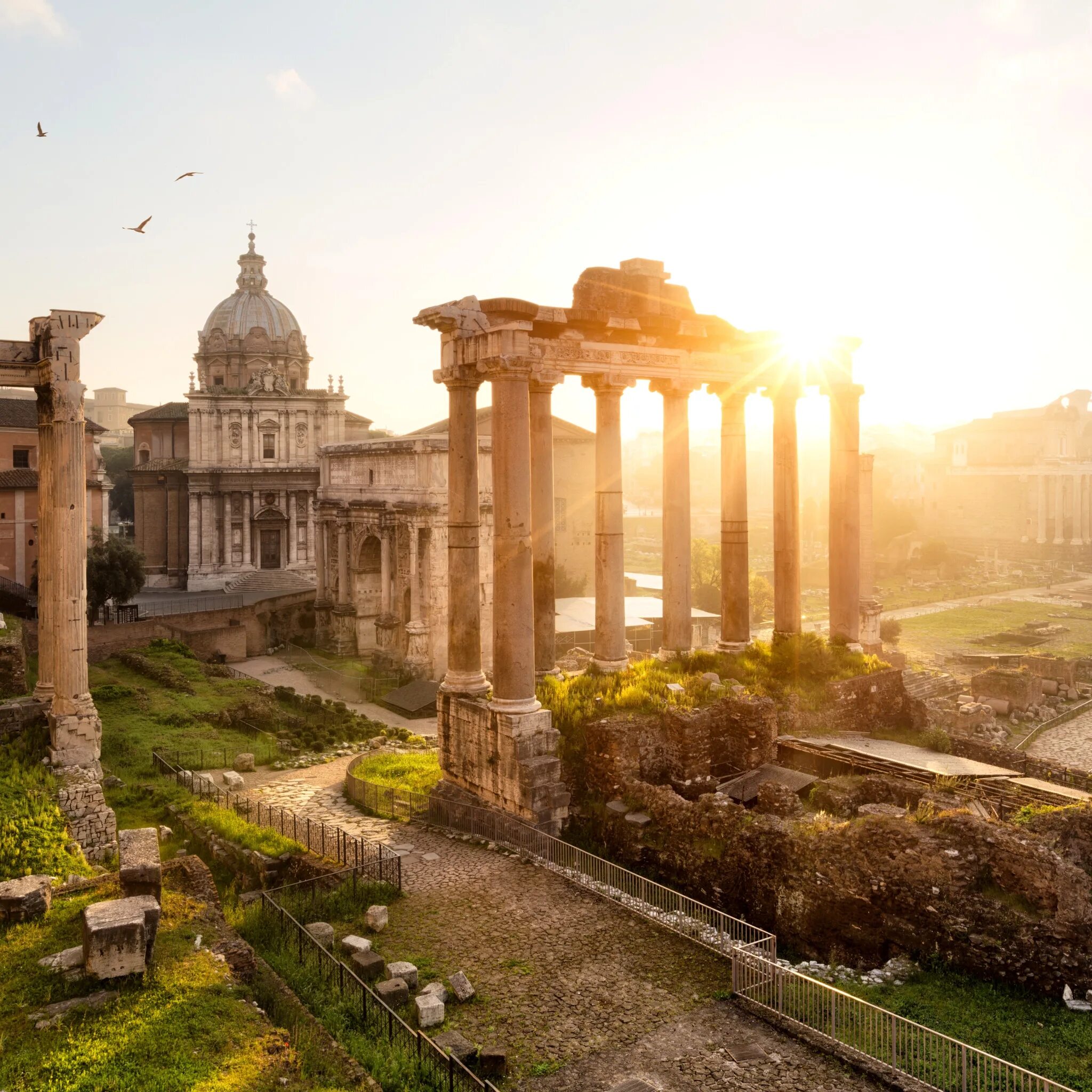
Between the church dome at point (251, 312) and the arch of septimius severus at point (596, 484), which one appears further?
the church dome at point (251, 312)

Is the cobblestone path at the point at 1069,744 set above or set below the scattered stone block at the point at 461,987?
below

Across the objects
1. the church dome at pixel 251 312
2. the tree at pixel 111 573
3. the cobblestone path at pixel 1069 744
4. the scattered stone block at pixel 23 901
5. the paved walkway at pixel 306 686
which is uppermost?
the church dome at pixel 251 312

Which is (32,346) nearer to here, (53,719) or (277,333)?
(53,719)

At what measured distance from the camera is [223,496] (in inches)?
2045

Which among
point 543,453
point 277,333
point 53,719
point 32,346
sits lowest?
point 53,719

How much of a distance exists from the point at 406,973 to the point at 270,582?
4354cm

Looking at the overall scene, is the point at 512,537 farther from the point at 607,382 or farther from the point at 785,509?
the point at 785,509

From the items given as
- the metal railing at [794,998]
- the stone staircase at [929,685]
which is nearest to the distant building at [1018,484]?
the stone staircase at [929,685]

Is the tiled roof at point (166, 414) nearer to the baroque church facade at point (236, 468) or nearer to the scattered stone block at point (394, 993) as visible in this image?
the baroque church facade at point (236, 468)

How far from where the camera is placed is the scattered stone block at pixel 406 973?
10.2m

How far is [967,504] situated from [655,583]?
48568 millimetres

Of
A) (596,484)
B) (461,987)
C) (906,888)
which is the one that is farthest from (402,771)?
(906,888)

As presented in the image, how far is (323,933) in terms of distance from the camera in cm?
1127

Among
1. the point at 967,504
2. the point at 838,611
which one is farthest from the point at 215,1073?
the point at 967,504
